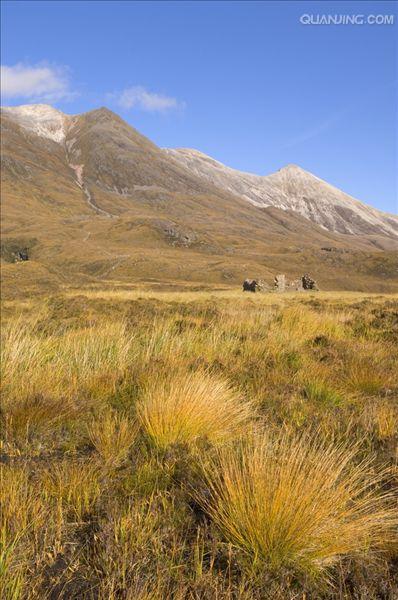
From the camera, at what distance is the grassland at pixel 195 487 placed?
5.96ft

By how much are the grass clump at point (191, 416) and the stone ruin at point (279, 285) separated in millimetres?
39569

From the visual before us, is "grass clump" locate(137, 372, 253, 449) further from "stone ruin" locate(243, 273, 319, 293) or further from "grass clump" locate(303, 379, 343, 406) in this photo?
"stone ruin" locate(243, 273, 319, 293)

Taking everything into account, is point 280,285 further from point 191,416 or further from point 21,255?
point 21,255

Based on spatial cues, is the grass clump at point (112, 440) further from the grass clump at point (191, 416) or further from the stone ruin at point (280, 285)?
the stone ruin at point (280, 285)

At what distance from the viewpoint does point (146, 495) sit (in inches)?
96.3

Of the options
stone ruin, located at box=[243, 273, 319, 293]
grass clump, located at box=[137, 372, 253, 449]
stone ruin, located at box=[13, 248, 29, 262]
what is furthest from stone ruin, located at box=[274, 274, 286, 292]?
stone ruin, located at box=[13, 248, 29, 262]

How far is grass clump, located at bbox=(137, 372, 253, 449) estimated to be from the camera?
3135mm

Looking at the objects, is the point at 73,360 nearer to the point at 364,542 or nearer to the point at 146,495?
the point at 146,495

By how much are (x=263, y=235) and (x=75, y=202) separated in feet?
257

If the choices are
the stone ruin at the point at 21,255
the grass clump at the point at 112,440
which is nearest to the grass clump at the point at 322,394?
the grass clump at the point at 112,440

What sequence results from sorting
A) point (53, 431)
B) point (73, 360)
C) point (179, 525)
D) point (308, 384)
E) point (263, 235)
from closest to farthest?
point (179, 525) → point (53, 431) → point (308, 384) → point (73, 360) → point (263, 235)

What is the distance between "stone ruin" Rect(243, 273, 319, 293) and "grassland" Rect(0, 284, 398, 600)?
38.8 m

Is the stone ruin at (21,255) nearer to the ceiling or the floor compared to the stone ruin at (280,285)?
nearer to the ceiling

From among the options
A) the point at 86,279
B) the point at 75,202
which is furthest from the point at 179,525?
the point at 75,202
